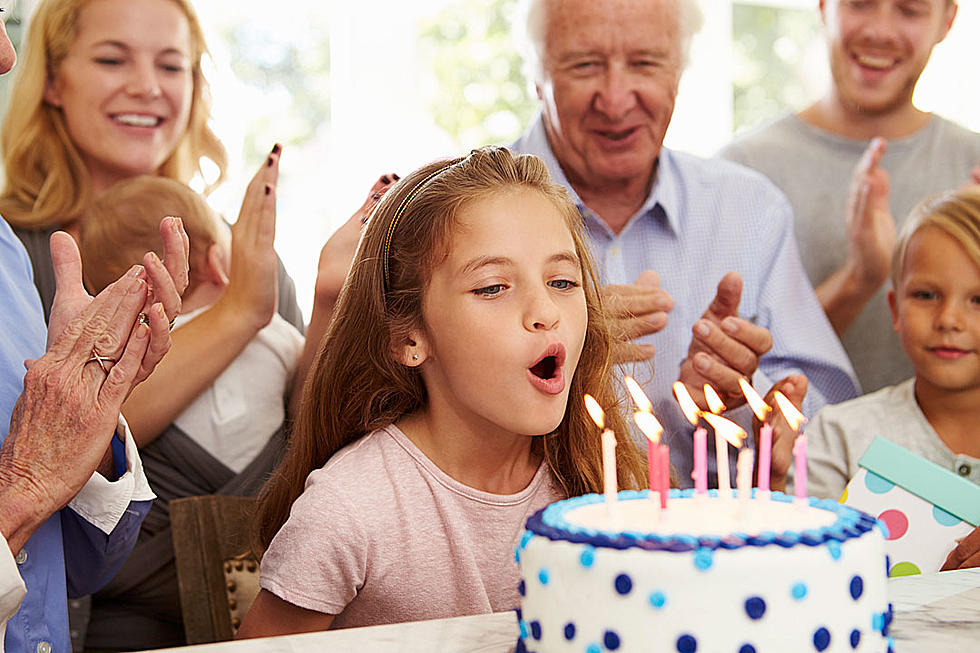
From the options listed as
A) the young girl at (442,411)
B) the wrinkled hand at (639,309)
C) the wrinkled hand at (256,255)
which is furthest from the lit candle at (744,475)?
the wrinkled hand at (256,255)

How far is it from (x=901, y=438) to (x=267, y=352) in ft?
4.62

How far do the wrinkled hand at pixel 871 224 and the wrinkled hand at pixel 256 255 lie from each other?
154cm

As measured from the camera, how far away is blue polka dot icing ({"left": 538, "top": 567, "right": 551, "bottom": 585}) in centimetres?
88

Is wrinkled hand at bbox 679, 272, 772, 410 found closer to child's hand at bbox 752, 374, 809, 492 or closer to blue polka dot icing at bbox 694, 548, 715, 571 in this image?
child's hand at bbox 752, 374, 809, 492

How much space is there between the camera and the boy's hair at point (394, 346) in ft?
5.23

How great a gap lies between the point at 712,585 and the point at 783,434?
4.41 feet

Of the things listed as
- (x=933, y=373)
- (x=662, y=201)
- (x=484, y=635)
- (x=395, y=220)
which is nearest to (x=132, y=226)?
(x=395, y=220)

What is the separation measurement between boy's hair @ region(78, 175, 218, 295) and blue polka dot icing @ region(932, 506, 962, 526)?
144 cm

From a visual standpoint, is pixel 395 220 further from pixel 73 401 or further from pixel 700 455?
pixel 700 455

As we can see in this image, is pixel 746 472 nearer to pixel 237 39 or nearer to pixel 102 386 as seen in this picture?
pixel 102 386

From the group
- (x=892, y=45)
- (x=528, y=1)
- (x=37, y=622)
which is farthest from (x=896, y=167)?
(x=37, y=622)

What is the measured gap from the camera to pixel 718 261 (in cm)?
245

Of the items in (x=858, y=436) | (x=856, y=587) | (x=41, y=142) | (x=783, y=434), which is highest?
(x=41, y=142)

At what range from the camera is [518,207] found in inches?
60.7
